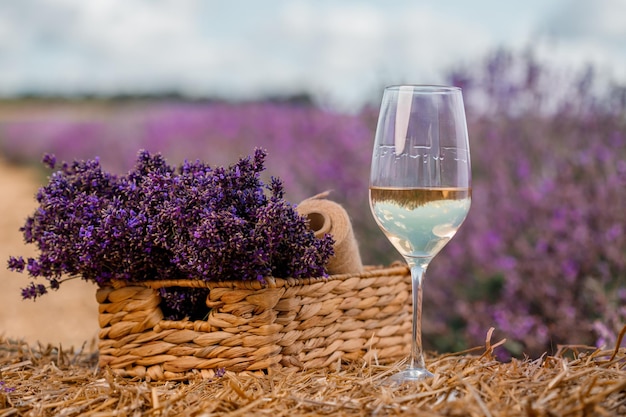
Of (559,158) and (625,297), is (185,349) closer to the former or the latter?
(625,297)

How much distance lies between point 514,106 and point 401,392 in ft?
12.9

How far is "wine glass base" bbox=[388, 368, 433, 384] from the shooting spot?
1969mm

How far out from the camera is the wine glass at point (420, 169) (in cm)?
194

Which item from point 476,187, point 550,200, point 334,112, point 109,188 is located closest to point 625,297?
point 550,200

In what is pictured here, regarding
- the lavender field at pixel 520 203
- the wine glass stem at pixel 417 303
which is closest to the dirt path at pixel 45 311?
the lavender field at pixel 520 203

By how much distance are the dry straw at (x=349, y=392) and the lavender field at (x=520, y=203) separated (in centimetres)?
138

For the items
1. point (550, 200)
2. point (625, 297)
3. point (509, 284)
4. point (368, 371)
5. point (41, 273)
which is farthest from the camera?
point (550, 200)

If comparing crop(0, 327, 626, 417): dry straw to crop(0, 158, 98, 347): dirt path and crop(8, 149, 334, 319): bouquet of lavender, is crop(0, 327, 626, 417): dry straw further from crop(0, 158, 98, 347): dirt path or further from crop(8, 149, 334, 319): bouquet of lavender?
crop(0, 158, 98, 347): dirt path

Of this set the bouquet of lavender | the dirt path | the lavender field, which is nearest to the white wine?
the bouquet of lavender

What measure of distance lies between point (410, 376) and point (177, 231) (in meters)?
0.76

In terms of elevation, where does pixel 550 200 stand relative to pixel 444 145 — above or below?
below

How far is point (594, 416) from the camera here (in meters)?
1.58

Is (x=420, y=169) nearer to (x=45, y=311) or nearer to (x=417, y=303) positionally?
(x=417, y=303)

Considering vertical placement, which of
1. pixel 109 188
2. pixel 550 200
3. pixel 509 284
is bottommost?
pixel 509 284
